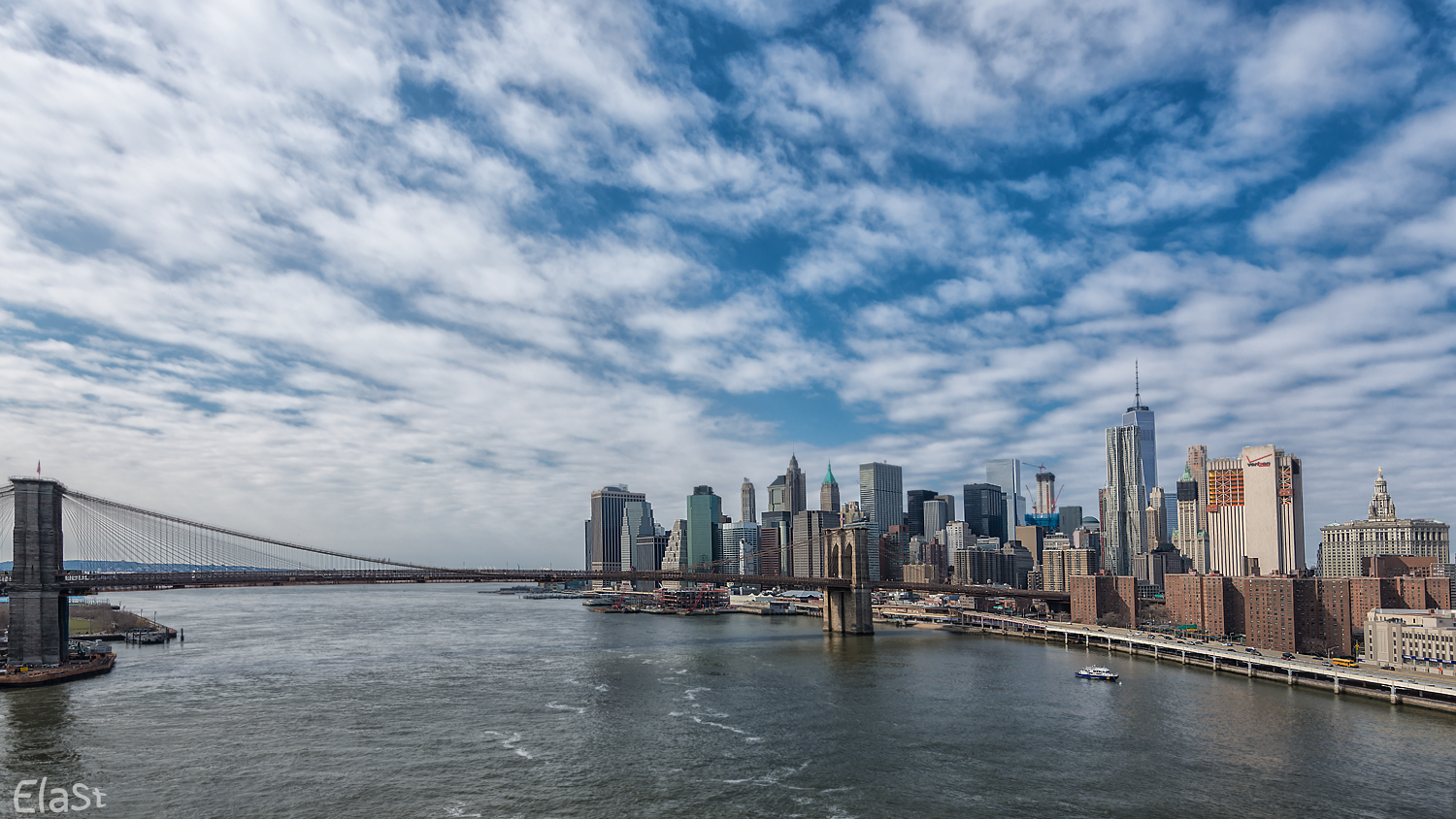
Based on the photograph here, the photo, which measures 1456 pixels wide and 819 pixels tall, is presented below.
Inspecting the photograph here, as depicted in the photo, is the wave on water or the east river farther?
the wave on water

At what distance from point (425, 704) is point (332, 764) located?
13.1 m

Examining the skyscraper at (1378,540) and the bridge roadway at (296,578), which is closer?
the bridge roadway at (296,578)

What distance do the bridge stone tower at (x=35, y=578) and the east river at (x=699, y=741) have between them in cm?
479

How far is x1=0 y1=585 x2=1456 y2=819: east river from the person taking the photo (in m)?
32.4

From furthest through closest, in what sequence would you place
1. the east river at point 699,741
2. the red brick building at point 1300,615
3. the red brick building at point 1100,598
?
the red brick building at point 1100,598 < the red brick building at point 1300,615 < the east river at point 699,741

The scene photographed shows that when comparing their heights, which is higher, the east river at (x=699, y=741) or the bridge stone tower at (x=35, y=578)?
the bridge stone tower at (x=35, y=578)

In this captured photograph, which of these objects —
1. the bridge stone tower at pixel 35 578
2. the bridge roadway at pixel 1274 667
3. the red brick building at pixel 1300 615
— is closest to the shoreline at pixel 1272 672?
the bridge roadway at pixel 1274 667

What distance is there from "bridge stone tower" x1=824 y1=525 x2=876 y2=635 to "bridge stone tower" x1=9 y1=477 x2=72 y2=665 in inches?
3355

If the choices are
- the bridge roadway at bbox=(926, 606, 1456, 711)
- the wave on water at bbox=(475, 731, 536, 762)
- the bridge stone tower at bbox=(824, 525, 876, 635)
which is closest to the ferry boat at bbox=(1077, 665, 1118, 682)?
the bridge roadway at bbox=(926, 606, 1456, 711)

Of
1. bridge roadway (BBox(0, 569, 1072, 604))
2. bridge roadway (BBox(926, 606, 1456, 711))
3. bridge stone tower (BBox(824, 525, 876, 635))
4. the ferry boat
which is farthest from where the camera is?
bridge stone tower (BBox(824, 525, 876, 635))

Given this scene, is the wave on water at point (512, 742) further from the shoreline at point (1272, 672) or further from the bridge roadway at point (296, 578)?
the shoreline at point (1272, 672)

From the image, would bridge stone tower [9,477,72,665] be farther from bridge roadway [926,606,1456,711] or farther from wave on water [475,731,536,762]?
bridge roadway [926,606,1456,711]

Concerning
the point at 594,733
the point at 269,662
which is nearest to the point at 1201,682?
the point at 594,733

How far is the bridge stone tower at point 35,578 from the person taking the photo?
5603 cm
